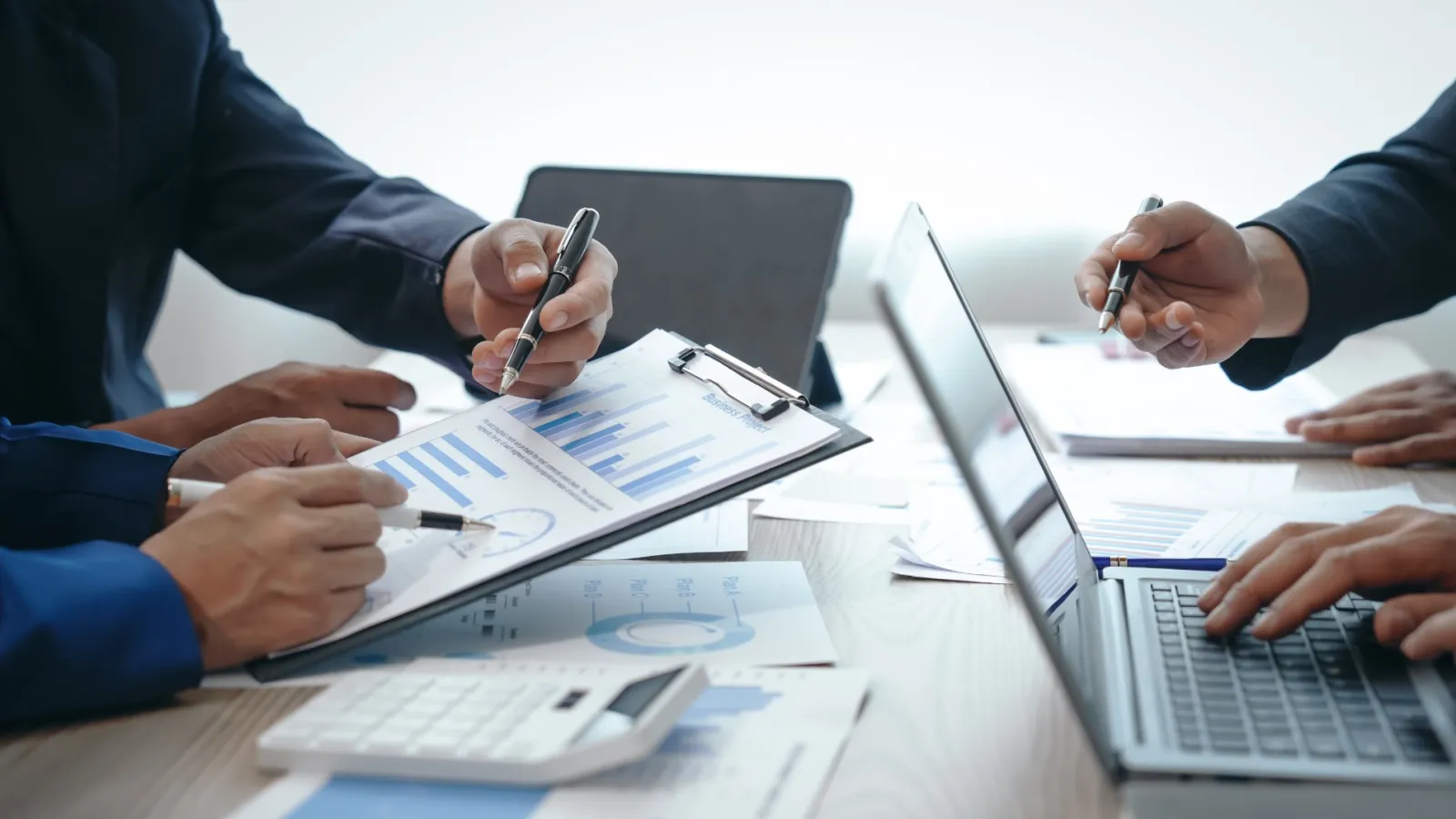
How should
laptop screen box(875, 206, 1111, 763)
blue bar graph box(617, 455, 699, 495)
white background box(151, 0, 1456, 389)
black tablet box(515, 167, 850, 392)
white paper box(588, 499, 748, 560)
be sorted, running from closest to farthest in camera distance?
laptop screen box(875, 206, 1111, 763), blue bar graph box(617, 455, 699, 495), white paper box(588, 499, 748, 560), black tablet box(515, 167, 850, 392), white background box(151, 0, 1456, 389)

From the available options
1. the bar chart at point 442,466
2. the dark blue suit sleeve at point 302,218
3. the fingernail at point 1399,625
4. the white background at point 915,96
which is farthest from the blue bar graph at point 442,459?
the white background at point 915,96

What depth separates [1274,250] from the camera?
1000 mm

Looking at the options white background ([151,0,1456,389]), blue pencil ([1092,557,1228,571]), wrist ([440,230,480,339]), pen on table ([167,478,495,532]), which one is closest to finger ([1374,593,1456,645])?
blue pencil ([1092,557,1228,571])

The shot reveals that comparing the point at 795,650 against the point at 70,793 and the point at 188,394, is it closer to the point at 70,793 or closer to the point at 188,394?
the point at 70,793

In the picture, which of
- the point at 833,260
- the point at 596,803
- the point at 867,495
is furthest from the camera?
the point at 833,260

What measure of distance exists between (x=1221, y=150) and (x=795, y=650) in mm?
1302

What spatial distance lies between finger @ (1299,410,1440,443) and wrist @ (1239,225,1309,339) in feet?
0.36

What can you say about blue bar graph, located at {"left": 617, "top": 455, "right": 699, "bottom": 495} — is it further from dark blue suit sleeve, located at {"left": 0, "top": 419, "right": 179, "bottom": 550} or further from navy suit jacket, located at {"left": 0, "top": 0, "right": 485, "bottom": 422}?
navy suit jacket, located at {"left": 0, "top": 0, "right": 485, "bottom": 422}

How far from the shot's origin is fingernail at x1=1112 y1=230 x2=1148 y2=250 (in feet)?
2.96

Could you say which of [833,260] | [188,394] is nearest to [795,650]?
[833,260]

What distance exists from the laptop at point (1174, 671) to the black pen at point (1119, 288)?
0.17 m

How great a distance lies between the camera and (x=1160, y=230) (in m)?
0.92

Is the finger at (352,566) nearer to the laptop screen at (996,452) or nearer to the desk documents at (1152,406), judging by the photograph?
the laptop screen at (996,452)

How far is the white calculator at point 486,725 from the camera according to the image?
52 cm
